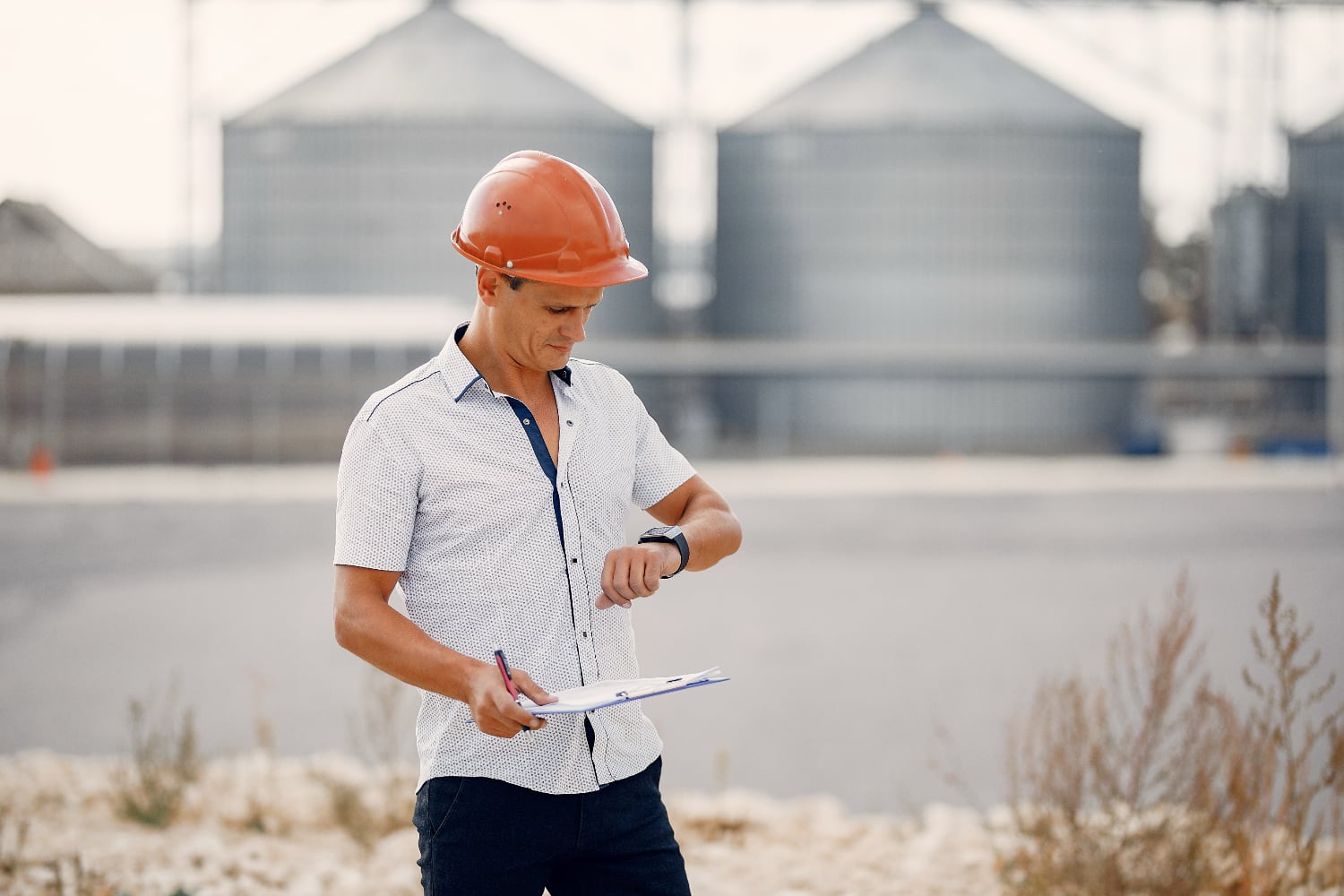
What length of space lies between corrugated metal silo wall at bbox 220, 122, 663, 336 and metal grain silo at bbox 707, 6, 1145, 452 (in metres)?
3.28

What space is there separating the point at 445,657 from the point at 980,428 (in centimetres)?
2781

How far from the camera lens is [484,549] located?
193cm

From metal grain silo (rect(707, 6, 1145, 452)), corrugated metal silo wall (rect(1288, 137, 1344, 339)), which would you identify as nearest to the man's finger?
metal grain silo (rect(707, 6, 1145, 452))

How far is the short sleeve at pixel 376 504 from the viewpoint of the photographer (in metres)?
1.86

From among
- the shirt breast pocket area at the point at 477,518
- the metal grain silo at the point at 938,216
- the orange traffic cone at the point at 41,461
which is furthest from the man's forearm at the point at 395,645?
the metal grain silo at the point at 938,216

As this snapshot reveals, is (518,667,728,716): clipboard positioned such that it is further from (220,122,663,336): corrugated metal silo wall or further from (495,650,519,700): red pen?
(220,122,663,336): corrugated metal silo wall

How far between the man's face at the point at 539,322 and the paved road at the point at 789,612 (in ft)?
8.82

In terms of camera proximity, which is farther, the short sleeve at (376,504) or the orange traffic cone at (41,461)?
the orange traffic cone at (41,461)

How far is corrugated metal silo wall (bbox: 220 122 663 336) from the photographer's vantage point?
95.9 ft

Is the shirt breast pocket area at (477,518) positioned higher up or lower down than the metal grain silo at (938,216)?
lower down

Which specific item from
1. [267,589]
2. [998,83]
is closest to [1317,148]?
[998,83]

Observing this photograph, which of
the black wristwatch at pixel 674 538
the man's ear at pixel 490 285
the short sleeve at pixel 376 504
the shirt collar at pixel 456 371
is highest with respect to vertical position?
the man's ear at pixel 490 285

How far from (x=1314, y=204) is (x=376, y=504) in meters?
36.2

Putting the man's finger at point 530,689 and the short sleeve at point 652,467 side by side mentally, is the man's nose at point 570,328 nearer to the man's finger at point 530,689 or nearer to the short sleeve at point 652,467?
the short sleeve at point 652,467
